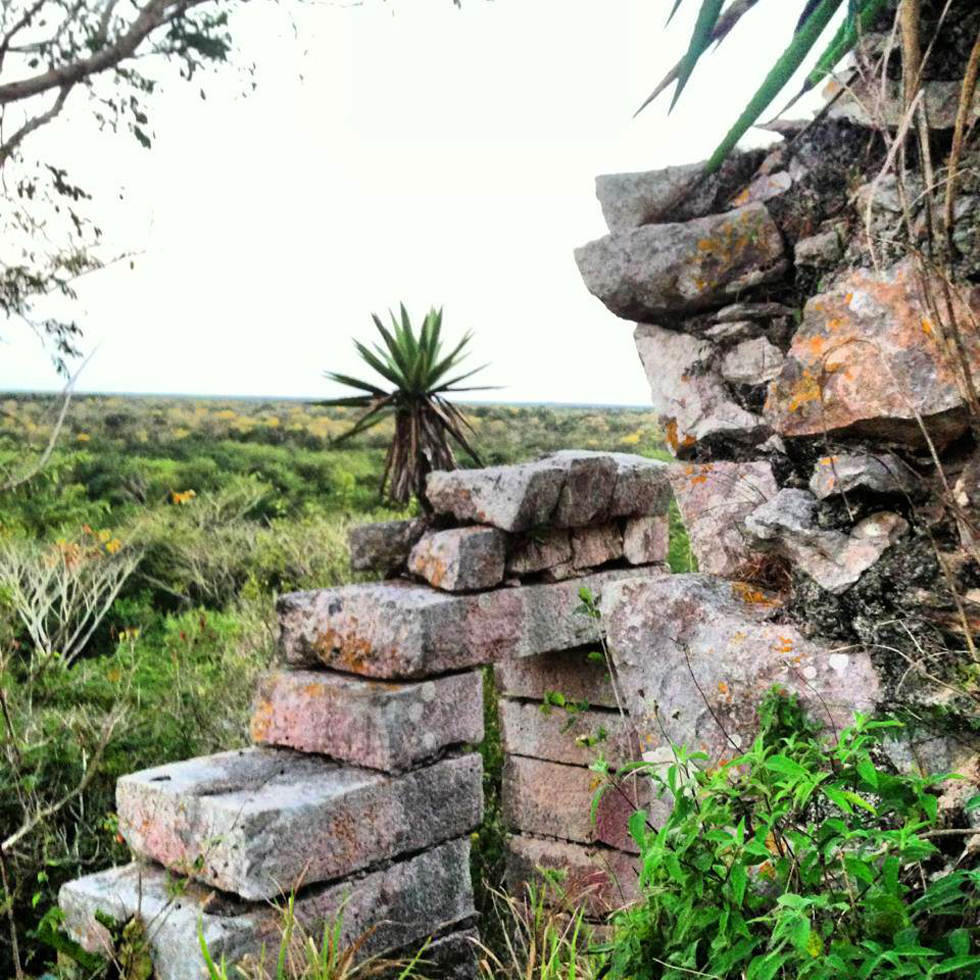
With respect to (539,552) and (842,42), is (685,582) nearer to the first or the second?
(842,42)

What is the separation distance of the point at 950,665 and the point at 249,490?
48.8ft

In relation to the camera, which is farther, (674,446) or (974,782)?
(674,446)

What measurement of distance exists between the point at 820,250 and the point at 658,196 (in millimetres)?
644

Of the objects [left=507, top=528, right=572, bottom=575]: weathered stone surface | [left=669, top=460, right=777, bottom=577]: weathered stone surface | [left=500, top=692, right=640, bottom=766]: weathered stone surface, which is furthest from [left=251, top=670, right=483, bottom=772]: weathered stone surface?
[left=669, top=460, right=777, bottom=577]: weathered stone surface

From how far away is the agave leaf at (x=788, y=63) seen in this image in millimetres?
2803

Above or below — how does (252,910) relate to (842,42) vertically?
below

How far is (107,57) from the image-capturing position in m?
9.58

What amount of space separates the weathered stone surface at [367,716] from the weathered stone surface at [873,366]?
2323 mm

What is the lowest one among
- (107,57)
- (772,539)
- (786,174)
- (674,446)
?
(772,539)

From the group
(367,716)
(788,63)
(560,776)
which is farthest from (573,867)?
(788,63)

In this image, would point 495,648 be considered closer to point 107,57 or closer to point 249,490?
point 107,57

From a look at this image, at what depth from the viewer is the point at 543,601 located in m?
5.30

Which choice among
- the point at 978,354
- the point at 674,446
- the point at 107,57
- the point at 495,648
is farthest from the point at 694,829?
the point at 107,57

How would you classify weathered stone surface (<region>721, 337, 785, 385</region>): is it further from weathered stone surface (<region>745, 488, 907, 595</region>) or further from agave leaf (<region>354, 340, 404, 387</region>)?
agave leaf (<region>354, 340, 404, 387</region>)
